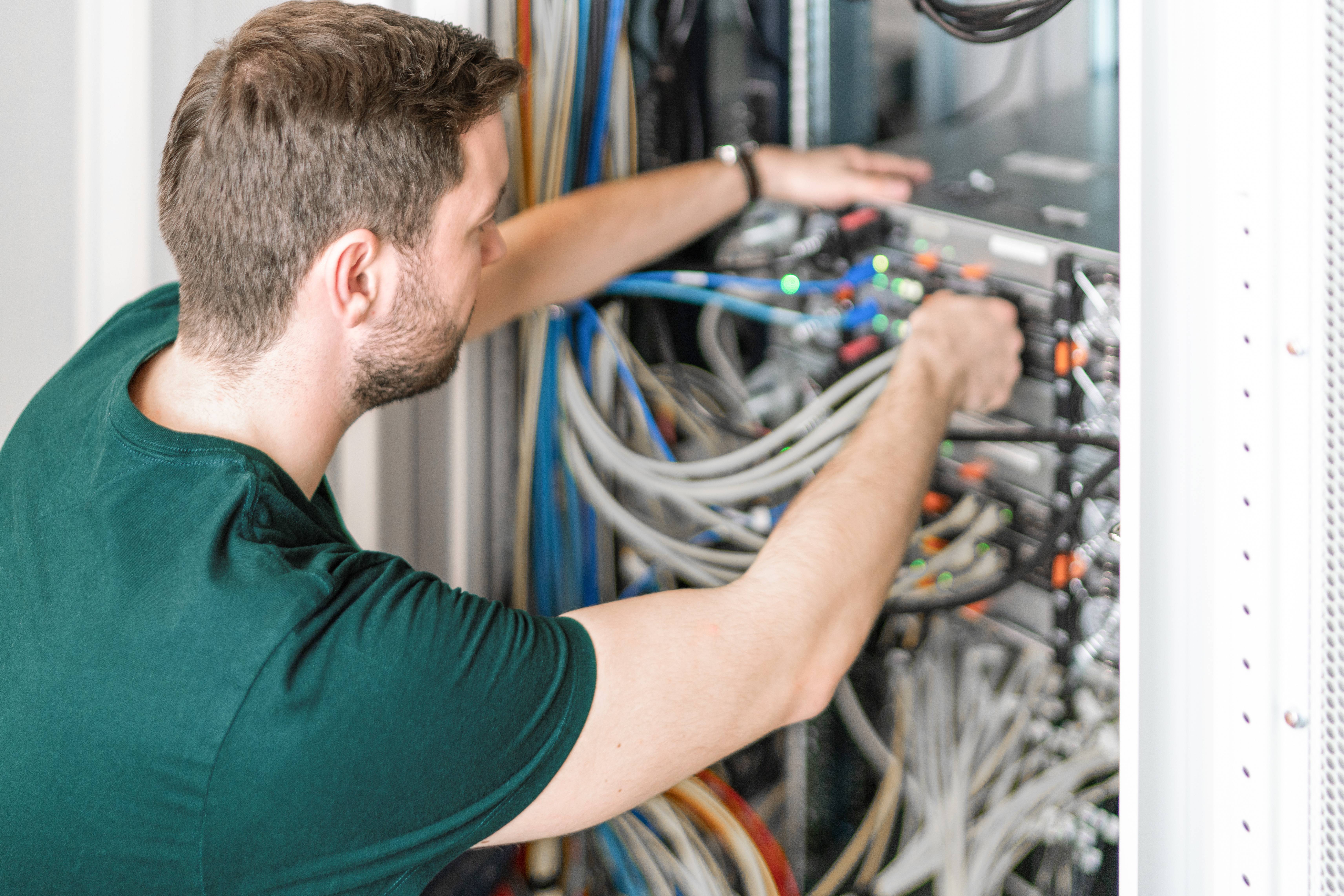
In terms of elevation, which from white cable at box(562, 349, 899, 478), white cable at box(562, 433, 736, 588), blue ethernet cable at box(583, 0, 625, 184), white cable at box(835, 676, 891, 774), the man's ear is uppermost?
blue ethernet cable at box(583, 0, 625, 184)

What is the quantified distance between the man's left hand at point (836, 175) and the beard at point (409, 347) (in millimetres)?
547

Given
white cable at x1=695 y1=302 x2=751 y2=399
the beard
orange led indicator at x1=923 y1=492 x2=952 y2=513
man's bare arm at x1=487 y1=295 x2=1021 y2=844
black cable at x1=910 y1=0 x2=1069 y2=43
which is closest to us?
man's bare arm at x1=487 y1=295 x2=1021 y2=844

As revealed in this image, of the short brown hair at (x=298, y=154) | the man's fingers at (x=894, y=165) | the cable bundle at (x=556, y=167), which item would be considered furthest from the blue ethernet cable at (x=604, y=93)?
the short brown hair at (x=298, y=154)

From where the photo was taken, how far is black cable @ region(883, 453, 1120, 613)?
98 cm

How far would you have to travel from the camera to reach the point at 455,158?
2.90 feet

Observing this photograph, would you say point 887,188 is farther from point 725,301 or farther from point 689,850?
point 689,850

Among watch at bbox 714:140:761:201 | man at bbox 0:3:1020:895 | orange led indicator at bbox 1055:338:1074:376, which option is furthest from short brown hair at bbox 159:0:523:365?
orange led indicator at bbox 1055:338:1074:376

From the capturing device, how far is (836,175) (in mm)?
1264

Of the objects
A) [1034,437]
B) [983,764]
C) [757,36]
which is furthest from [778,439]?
[757,36]

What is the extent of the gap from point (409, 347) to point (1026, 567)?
679 mm

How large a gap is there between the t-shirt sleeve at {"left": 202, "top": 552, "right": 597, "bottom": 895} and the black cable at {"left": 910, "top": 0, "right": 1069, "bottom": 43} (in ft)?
2.57

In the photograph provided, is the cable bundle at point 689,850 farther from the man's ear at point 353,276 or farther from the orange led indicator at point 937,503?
the man's ear at point 353,276

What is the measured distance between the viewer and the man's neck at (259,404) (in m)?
0.86

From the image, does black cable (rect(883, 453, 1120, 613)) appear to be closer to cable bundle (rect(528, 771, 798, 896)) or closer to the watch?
cable bundle (rect(528, 771, 798, 896))
